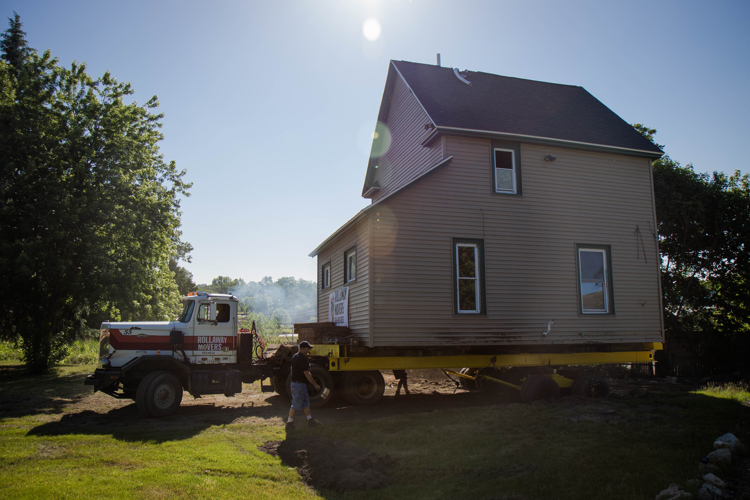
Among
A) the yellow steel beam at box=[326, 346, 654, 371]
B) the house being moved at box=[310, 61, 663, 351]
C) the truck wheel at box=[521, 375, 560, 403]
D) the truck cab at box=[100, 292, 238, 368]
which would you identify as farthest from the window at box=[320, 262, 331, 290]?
the truck wheel at box=[521, 375, 560, 403]

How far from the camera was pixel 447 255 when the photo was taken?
1378 cm

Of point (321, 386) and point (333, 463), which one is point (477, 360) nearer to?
point (321, 386)

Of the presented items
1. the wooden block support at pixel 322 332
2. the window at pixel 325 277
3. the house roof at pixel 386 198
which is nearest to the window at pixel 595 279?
the house roof at pixel 386 198

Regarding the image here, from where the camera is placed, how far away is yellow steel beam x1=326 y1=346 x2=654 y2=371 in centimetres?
1327

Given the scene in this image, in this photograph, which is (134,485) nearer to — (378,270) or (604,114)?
(378,270)

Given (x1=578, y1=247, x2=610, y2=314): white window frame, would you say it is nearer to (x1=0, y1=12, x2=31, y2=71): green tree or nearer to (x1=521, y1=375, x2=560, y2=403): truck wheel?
(x1=521, y1=375, x2=560, y2=403): truck wheel

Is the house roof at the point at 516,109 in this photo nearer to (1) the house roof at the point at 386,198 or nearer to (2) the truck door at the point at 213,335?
(1) the house roof at the point at 386,198

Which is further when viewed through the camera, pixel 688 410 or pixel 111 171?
pixel 111 171

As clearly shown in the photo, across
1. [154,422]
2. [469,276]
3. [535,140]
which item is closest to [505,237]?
[469,276]

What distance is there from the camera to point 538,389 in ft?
44.0

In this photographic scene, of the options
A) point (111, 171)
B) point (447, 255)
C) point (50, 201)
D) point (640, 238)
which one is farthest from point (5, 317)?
point (640, 238)

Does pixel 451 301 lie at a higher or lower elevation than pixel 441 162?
lower

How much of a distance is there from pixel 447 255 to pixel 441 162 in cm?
265

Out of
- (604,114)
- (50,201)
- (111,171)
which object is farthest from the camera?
(111,171)
